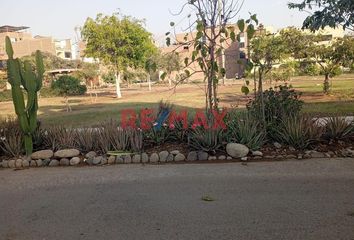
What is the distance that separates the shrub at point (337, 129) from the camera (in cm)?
737

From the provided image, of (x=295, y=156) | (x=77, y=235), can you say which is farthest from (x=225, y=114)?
(x=77, y=235)

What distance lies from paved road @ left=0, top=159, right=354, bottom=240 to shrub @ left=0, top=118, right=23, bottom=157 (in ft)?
2.94

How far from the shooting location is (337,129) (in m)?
7.37

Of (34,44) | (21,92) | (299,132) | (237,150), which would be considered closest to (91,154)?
(21,92)

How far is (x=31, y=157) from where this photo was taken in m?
7.40

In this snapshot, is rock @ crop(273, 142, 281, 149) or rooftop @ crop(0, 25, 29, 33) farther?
rooftop @ crop(0, 25, 29, 33)

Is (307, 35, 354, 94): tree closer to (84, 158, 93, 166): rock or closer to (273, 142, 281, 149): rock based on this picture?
(273, 142, 281, 149): rock

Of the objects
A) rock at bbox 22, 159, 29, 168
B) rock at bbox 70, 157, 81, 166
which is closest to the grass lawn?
rock at bbox 70, 157, 81, 166

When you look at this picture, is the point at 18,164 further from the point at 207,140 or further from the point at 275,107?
the point at 275,107

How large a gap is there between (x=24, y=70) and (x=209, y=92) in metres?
3.83

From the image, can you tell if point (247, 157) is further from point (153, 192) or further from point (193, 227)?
point (193, 227)

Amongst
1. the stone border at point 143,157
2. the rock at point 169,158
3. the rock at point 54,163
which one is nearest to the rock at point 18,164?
the stone border at point 143,157

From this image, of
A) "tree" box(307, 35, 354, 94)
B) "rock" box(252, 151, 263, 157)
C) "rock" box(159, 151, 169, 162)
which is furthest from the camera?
"tree" box(307, 35, 354, 94)

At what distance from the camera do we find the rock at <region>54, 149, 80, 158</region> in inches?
289
